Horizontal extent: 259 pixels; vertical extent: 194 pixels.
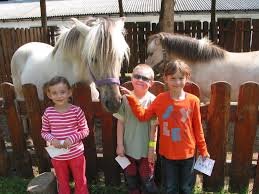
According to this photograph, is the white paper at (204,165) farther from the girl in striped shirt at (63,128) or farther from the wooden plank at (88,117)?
the wooden plank at (88,117)

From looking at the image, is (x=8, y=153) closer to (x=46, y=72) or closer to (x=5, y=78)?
(x=46, y=72)

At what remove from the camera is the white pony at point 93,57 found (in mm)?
3176

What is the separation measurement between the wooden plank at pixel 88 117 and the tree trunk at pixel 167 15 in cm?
431

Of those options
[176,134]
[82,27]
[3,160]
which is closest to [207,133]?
[176,134]

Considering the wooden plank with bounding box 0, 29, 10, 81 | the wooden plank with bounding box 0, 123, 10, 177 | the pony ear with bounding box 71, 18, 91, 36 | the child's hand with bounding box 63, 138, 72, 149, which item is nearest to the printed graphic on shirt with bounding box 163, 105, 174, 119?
the child's hand with bounding box 63, 138, 72, 149

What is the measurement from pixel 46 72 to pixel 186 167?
80.9 inches

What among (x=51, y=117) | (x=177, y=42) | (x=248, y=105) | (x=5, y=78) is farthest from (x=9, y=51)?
(x=248, y=105)

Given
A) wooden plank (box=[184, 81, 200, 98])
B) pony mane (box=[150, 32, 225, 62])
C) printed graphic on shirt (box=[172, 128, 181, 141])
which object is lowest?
printed graphic on shirt (box=[172, 128, 181, 141])

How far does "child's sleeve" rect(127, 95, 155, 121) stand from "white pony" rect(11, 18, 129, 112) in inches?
4.8

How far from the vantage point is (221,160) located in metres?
3.72

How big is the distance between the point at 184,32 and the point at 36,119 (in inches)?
253

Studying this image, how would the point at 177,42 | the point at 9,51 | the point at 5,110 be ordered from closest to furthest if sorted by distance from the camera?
the point at 5,110 → the point at 177,42 → the point at 9,51

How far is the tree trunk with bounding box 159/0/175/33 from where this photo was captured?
24.4 feet

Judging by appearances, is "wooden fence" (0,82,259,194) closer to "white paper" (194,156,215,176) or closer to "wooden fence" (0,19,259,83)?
"white paper" (194,156,215,176)
